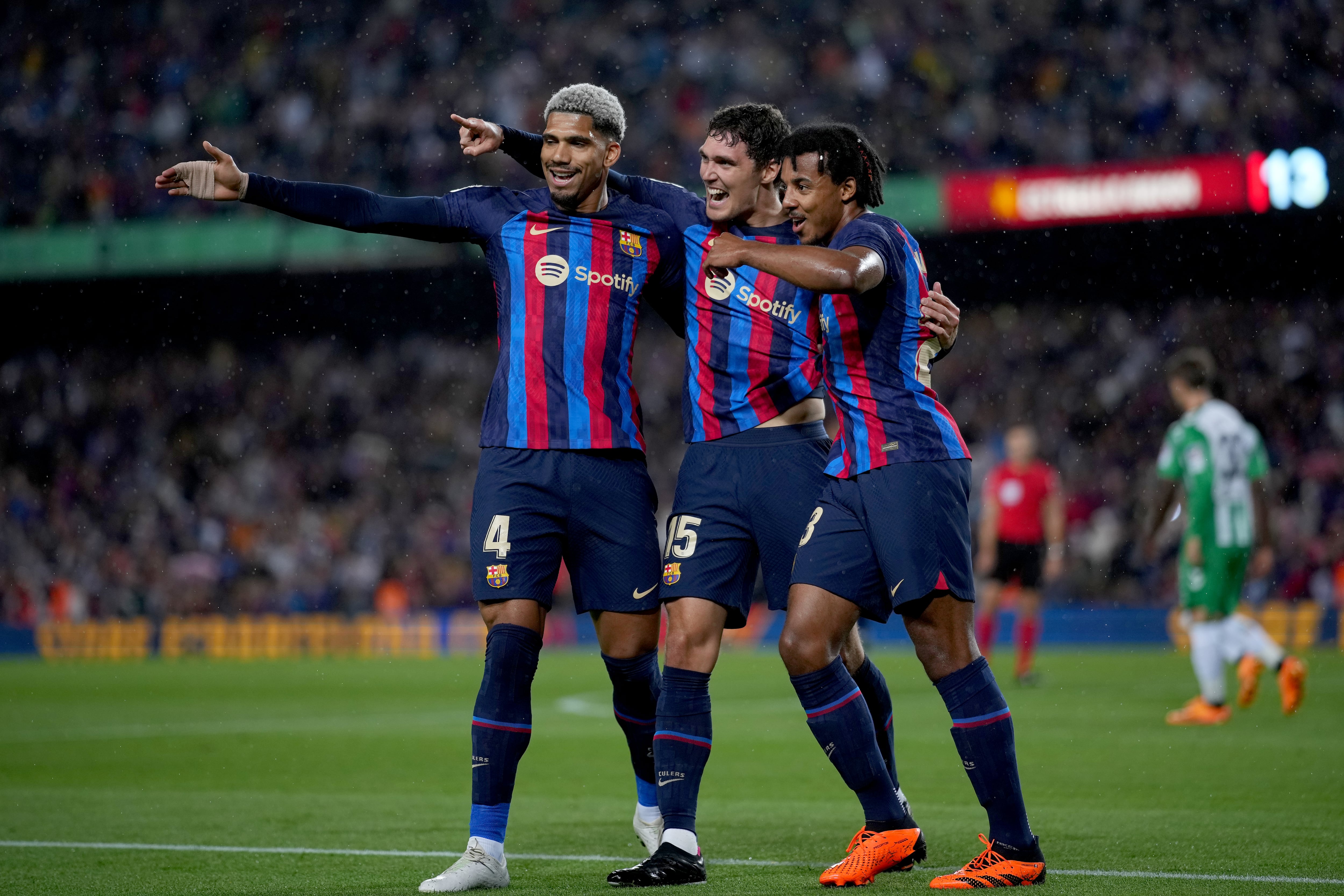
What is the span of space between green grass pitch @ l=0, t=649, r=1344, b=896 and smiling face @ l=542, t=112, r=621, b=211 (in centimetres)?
207

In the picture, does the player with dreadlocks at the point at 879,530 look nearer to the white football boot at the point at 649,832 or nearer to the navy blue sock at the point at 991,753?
the navy blue sock at the point at 991,753

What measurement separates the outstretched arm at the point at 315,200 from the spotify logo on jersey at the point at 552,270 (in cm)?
28

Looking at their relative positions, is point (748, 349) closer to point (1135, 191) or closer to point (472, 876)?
point (472, 876)

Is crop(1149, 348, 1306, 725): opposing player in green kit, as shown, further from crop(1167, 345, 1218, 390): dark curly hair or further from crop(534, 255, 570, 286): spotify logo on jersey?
crop(534, 255, 570, 286): spotify logo on jersey

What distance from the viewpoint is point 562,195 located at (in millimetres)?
4852

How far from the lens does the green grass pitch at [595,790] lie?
15.4ft

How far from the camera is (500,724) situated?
4555 millimetres

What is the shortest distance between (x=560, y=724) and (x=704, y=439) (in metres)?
5.79

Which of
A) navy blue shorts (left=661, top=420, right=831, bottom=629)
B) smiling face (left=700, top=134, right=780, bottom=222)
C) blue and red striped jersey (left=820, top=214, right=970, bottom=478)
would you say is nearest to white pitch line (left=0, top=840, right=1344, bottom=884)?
navy blue shorts (left=661, top=420, right=831, bottom=629)

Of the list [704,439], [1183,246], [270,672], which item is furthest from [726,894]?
[1183,246]

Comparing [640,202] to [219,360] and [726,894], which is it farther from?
[219,360]

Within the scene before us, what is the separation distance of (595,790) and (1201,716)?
413cm

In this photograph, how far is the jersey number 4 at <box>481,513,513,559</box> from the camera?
4621 mm

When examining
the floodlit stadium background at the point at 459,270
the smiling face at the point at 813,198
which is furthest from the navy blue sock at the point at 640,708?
the floodlit stadium background at the point at 459,270
